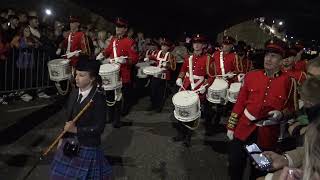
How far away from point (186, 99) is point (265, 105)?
2.46 m

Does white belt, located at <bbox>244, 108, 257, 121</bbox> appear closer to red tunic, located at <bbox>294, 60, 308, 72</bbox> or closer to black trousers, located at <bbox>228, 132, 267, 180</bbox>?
black trousers, located at <bbox>228, 132, 267, 180</bbox>

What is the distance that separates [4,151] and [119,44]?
12.0 ft

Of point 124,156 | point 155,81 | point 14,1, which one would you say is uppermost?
point 14,1

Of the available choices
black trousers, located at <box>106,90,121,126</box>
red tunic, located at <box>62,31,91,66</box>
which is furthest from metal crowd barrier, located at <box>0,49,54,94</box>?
black trousers, located at <box>106,90,121,126</box>

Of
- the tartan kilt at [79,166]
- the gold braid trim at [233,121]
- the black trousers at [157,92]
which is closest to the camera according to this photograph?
the tartan kilt at [79,166]

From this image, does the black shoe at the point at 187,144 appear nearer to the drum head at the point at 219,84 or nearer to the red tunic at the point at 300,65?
the drum head at the point at 219,84

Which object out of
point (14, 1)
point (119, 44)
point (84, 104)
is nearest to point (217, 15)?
point (14, 1)

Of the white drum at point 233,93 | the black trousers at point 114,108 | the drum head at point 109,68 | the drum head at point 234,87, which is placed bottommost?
the black trousers at point 114,108

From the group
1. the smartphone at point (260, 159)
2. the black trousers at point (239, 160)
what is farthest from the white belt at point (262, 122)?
the smartphone at point (260, 159)

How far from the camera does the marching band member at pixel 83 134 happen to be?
4.73m

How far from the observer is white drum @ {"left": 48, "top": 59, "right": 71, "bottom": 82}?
9375mm

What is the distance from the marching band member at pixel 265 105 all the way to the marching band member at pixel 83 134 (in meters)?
1.90

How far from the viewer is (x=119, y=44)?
33.1 ft

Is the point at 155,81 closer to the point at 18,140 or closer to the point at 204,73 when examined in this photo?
the point at 204,73
